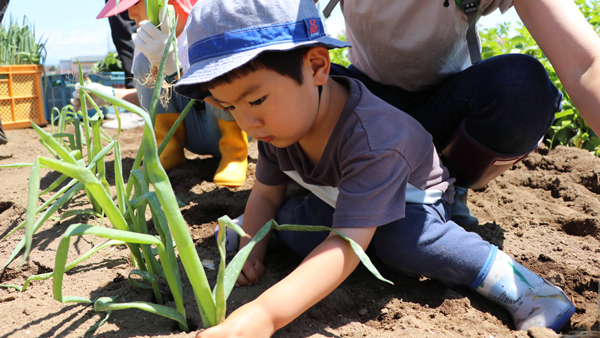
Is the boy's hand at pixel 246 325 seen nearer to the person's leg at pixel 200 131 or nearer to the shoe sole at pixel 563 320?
the shoe sole at pixel 563 320

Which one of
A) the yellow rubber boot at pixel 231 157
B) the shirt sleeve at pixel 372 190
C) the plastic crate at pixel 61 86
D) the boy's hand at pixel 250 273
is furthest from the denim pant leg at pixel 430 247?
the plastic crate at pixel 61 86

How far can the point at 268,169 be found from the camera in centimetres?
133

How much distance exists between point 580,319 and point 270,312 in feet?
2.35

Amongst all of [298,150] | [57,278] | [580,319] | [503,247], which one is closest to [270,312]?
[57,278]

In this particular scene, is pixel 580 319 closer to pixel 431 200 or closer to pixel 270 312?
pixel 431 200

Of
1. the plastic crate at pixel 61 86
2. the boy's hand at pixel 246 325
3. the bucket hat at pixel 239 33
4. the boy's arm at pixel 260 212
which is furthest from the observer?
the plastic crate at pixel 61 86

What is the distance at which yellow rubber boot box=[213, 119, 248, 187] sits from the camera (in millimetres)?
Result: 1861

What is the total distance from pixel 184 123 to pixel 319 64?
52.8 inches

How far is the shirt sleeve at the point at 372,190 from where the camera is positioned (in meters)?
0.92

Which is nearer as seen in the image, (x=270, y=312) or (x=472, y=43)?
(x=270, y=312)

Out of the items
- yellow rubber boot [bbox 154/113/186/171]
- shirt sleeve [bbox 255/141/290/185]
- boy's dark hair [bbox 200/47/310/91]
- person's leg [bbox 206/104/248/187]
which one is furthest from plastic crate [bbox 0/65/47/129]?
boy's dark hair [bbox 200/47/310/91]

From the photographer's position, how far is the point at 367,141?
38.6 inches

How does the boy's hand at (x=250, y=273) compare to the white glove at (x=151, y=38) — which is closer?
the boy's hand at (x=250, y=273)

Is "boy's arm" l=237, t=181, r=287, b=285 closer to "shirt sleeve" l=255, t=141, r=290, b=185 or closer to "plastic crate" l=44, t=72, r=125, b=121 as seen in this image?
"shirt sleeve" l=255, t=141, r=290, b=185
